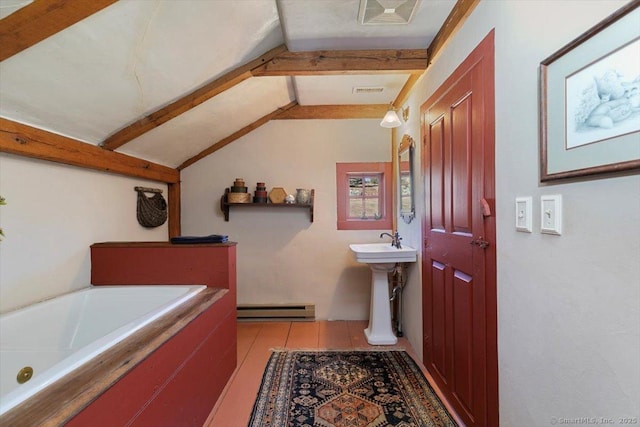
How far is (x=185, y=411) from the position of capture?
1.39m

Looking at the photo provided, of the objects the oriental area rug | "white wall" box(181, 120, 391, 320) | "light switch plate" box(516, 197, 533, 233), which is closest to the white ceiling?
"white wall" box(181, 120, 391, 320)

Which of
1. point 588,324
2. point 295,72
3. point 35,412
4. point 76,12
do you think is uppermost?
point 295,72

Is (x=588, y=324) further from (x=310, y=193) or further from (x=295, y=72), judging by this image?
(x=310, y=193)

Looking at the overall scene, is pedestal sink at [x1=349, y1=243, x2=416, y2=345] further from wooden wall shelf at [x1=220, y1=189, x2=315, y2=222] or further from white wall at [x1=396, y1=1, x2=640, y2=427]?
white wall at [x1=396, y1=1, x2=640, y2=427]

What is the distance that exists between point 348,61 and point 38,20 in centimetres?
163

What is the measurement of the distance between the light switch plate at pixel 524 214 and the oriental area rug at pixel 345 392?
4.01 feet

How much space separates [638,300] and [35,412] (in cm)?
154

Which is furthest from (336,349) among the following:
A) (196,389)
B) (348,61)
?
(348,61)

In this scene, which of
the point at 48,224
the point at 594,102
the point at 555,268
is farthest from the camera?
the point at 48,224

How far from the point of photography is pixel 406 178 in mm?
2650

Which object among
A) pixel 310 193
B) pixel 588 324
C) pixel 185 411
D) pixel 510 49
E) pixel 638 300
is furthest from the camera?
pixel 310 193

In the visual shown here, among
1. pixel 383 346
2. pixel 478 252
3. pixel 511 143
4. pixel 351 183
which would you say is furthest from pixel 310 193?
pixel 511 143

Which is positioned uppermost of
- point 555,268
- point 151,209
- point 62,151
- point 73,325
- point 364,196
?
point 62,151

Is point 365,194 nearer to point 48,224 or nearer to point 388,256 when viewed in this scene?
point 388,256
